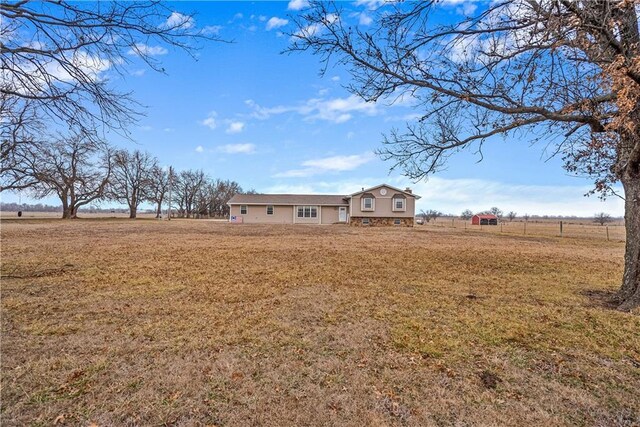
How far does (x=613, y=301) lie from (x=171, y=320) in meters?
7.32

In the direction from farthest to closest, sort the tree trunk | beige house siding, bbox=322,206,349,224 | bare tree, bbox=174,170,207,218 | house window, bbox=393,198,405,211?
bare tree, bbox=174,170,207,218 < beige house siding, bbox=322,206,349,224 < house window, bbox=393,198,405,211 < the tree trunk

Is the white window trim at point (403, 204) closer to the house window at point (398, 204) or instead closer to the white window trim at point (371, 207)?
the house window at point (398, 204)

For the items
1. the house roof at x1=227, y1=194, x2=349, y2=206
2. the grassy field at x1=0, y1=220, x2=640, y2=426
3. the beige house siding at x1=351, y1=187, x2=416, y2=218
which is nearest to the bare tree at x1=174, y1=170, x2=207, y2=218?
the house roof at x1=227, y1=194, x2=349, y2=206

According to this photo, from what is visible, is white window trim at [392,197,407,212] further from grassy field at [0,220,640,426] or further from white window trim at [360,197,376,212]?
grassy field at [0,220,640,426]

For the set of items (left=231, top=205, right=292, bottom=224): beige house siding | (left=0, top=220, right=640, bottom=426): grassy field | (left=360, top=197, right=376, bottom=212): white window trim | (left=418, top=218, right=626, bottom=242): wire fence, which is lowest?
(left=0, top=220, right=640, bottom=426): grassy field

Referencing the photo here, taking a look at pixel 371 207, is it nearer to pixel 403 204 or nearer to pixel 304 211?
pixel 403 204

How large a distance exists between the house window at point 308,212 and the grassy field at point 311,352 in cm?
2831

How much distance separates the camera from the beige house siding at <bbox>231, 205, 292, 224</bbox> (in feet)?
116

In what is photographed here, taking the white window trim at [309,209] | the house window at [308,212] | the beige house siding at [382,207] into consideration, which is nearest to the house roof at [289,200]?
the white window trim at [309,209]

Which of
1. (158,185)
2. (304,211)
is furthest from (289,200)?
(158,185)

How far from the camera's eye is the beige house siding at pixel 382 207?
3238cm

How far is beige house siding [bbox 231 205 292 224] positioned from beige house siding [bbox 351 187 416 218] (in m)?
7.67

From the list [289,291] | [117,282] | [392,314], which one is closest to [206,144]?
[117,282]

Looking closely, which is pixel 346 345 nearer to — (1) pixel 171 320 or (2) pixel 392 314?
(2) pixel 392 314
